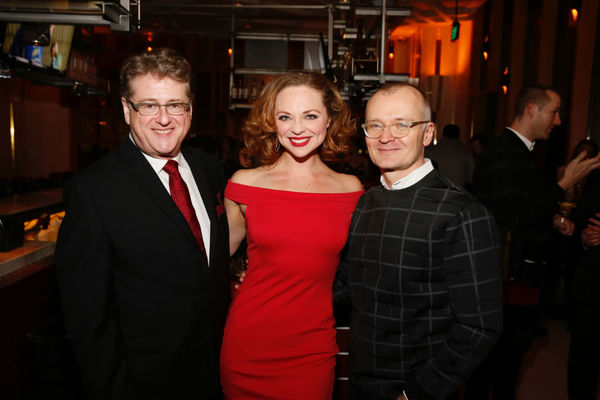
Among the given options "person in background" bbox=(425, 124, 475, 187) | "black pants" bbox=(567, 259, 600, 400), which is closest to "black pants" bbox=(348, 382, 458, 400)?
"black pants" bbox=(567, 259, 600, 400)

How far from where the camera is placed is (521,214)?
275 centimetres

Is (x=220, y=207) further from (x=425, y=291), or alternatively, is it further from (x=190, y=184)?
(x=425, y=291)

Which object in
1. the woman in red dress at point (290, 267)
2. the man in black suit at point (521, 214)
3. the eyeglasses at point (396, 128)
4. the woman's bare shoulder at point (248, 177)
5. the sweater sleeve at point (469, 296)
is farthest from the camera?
the man in black suit at point (521, 214)

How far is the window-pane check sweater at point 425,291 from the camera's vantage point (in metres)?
1.44

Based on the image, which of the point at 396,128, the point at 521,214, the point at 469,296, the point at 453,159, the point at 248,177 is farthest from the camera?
the point at 453,159

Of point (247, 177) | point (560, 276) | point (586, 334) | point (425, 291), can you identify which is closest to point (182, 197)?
point (247, 177)

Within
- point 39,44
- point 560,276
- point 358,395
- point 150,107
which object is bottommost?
point 560,276

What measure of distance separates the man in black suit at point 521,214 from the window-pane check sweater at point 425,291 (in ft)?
4.06

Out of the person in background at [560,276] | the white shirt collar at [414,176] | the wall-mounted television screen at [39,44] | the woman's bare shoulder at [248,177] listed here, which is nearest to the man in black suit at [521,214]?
the white shirt collar at [414,176]

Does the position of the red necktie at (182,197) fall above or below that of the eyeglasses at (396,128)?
below

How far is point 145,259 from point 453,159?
4.80 meters

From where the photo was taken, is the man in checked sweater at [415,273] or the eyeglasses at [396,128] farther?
the eyeglasses at [396,128]

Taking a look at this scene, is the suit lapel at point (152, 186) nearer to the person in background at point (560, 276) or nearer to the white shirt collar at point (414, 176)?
the white shirt collar at point (414, 176)

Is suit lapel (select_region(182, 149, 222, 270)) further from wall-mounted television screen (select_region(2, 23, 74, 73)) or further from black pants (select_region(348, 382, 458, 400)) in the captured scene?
wall-mounted television screen (select_region(2, 23, 74, 73))
